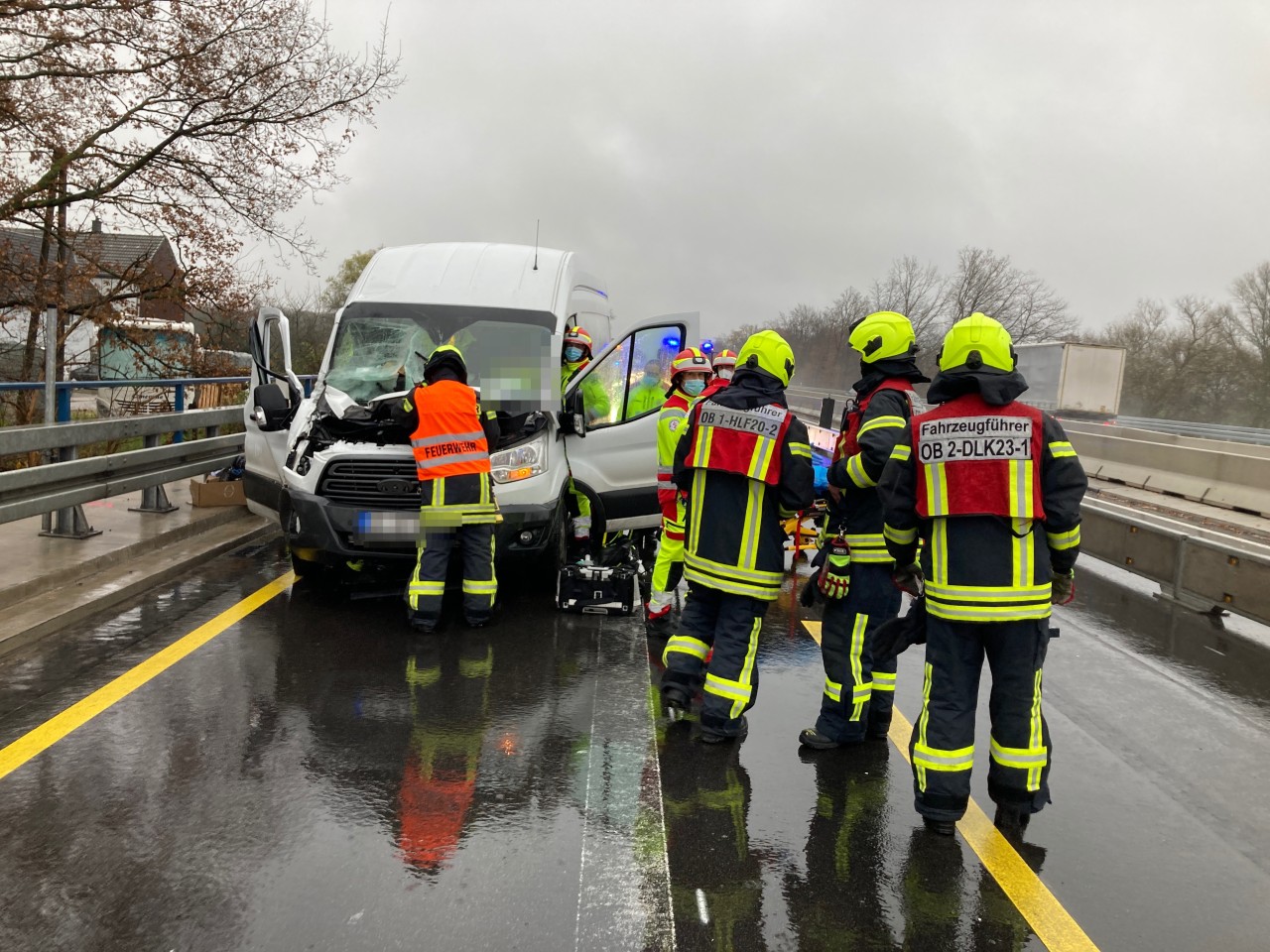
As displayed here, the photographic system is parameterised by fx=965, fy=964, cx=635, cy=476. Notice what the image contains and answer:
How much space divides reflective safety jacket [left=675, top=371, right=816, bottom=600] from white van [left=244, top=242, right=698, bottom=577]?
2219 millimetres

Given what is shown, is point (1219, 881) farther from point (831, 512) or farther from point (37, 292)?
point (37, 292)

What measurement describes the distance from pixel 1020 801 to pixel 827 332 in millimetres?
64220

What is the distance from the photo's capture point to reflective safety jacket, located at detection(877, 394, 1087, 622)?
12.0 feet

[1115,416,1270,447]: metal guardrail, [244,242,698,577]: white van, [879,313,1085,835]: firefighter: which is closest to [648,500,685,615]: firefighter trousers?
[244,242,698,577]: white van

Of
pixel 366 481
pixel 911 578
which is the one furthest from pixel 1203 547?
pixel 366 481

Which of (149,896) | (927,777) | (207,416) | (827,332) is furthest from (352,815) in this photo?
(827,332)

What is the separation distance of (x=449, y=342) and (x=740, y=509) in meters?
3.57

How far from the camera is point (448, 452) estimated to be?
6074 millimetres

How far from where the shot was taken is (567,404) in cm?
721

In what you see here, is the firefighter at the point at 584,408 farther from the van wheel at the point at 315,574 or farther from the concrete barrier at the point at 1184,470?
the concrete barrier at the point at 1184,470

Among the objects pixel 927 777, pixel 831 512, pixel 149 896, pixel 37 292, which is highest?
pixel 37 292

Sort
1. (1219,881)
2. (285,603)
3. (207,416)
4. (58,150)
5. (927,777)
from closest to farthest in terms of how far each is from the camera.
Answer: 1. (1219,881)
2. (927,777)
3. (285,603)
4. (207,416)
5. (58,150)

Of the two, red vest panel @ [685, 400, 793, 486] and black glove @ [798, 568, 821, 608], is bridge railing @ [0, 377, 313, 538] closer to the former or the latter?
red vest panel @ [685, 400, 793, 486]

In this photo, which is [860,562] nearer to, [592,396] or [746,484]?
[746,484]
